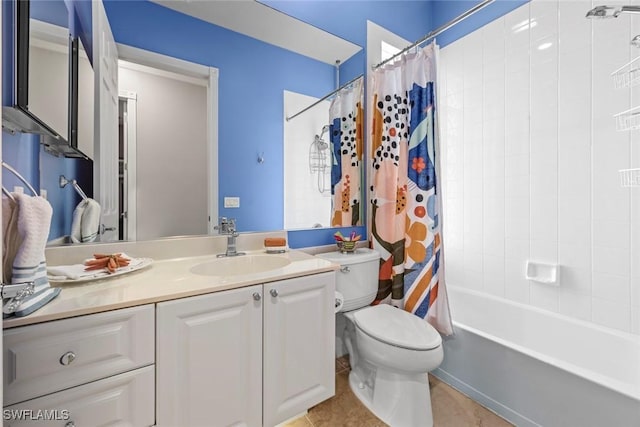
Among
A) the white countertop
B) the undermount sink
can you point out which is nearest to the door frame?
the undermount sink

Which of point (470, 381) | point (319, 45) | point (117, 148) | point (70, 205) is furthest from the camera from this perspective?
point (319, 45)

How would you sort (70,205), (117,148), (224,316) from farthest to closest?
(117,148) < (70,205) < (224,316)

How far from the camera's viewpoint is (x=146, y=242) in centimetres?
123

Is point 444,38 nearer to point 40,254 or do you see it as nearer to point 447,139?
point 447,139

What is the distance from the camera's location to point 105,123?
116cm

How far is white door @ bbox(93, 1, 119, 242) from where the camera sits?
1115 millimetres

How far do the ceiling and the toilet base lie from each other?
1921 mm

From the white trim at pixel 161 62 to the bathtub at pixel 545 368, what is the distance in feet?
6.49

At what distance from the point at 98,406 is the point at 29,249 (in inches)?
17.7

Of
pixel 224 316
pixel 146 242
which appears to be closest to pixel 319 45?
pixel 146 242

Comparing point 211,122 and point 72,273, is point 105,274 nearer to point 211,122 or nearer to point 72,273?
point 72,273

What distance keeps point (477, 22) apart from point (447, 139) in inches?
34.4

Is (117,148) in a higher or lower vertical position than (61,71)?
lower

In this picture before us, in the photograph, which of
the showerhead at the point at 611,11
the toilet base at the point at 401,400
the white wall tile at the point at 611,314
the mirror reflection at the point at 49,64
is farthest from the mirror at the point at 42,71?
the white wall tile at the point at 611,314
